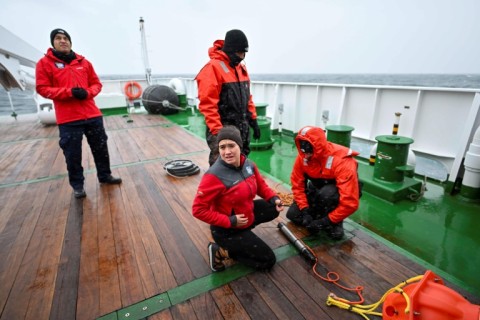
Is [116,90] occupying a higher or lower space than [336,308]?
higher

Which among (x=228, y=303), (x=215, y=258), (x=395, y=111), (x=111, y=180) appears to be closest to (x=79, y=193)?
(x=111, y=180)

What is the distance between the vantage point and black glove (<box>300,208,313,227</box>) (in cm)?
221

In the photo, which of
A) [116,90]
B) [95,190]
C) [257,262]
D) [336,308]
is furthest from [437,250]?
[116,90]

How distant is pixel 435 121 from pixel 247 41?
294 cm

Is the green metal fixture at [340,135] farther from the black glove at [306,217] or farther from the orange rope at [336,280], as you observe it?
the orange rope at [336,280]

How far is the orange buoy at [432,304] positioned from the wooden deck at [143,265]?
0.41 meters

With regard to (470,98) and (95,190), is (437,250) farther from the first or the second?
(95,190)

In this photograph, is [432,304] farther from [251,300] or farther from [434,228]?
[434,228]

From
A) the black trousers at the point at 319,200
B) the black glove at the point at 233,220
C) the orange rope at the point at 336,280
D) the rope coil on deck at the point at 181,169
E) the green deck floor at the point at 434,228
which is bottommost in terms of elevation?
the green deck floor at the point at 434,228

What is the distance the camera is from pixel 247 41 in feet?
7.08

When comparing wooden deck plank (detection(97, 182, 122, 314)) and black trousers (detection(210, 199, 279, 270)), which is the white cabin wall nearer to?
black trousers (detection(210, 199, 279, 270))

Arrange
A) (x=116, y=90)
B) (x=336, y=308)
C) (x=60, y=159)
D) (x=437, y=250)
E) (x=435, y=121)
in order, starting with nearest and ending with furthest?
(x=336, y=308)
(x=437, y=250)
(x=435, y=121)
(x=60, y=159)
(x=116, y=90)

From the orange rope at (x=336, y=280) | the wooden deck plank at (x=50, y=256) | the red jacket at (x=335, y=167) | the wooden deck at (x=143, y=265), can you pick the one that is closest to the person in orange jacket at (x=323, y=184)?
the red jacket at (x=335, y=167)

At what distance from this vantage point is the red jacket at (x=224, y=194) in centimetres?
168
